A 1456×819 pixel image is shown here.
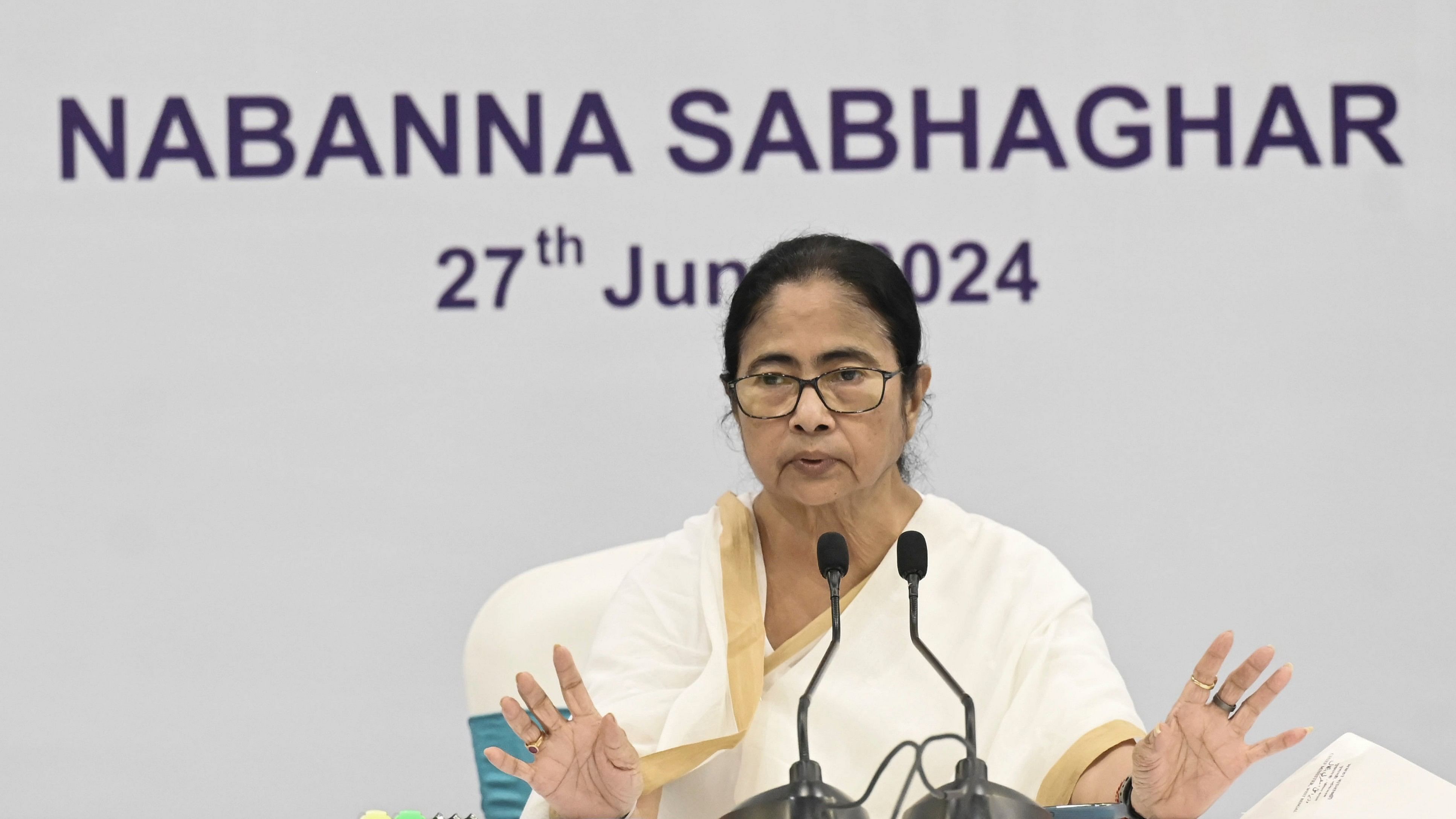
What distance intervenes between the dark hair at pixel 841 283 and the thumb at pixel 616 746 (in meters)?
0.65

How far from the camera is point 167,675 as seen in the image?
3352mm

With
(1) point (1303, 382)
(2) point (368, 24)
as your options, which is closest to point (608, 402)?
(2) point (368, 24)

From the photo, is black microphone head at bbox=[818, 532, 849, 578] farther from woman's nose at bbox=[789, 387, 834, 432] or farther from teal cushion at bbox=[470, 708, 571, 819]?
teal cushion at bbox=[470, 708, 571, 819]

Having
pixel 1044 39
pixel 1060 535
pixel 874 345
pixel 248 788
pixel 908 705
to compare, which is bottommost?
pixel 248 788

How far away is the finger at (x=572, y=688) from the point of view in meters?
1.87

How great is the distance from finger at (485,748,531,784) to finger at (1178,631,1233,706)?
31.6 inches

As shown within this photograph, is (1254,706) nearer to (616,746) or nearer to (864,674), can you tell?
(864,674)

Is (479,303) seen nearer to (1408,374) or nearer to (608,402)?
(608,402)

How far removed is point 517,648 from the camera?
2840 mm

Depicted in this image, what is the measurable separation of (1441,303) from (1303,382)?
13.3 inches

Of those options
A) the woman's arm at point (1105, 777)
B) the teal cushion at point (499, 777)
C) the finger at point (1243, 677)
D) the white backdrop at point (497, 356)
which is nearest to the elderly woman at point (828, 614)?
the woman's arm at point (1105, 777)

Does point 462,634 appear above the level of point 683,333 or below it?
below

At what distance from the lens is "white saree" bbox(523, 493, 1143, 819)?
6.97 feet

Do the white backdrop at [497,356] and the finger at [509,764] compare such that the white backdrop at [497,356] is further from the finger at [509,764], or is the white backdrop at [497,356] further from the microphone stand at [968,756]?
the microphone stand at [968,756]
